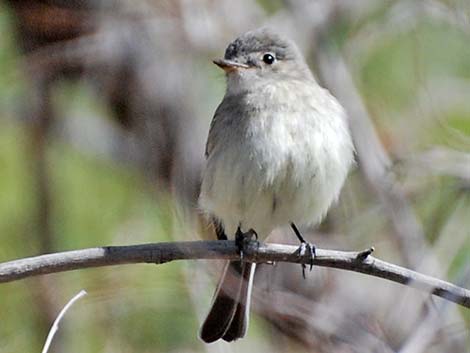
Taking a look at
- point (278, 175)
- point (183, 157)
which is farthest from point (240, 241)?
point (183, 157)

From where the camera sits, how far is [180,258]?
9.64ft

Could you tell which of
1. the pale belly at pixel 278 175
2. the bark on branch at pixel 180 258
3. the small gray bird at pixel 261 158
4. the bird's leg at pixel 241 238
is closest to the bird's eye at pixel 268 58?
the small gray bird at pixel 261 158

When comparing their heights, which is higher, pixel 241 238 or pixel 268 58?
pixel 268 58

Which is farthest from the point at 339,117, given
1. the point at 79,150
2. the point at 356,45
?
the point at 79,150

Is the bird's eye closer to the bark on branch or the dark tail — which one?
the dark tail

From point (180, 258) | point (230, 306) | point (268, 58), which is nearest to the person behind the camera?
point (180, 258)

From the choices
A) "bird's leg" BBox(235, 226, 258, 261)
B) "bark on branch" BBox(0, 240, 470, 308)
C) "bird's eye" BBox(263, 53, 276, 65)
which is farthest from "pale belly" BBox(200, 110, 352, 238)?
"bark on branch" BBox(0, 240, 470, 308)

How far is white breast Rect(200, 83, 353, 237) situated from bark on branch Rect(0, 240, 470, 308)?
64cm

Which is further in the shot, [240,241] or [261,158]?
[261,158]

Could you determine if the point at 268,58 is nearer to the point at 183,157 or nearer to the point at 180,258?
the point at 183,157

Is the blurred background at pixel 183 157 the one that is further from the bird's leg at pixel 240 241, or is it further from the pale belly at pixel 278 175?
the bird's leg at pixel 240 241

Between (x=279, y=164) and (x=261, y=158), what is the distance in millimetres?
62

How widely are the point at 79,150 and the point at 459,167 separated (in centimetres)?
162

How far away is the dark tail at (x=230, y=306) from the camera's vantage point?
12.5 feet
